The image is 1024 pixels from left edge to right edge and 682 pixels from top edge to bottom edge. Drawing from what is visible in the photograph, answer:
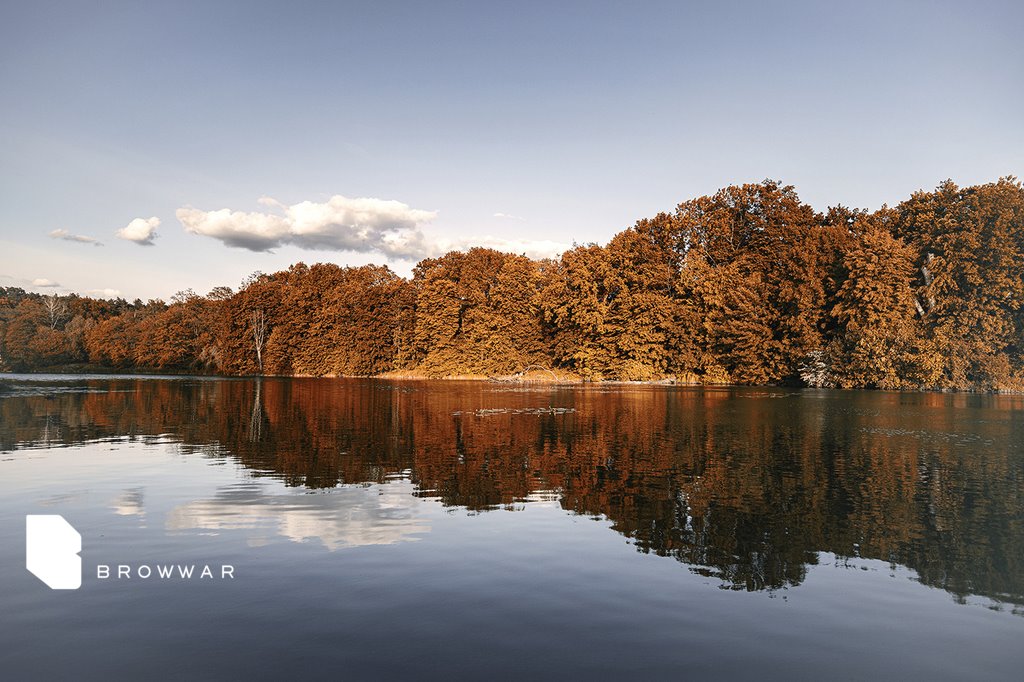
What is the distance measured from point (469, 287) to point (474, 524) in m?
96.8

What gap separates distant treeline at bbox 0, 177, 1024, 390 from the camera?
64312 millimetres

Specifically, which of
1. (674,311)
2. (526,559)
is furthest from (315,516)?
(674,311)

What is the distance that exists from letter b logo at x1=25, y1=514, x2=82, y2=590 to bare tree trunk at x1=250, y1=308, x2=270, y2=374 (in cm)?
11877

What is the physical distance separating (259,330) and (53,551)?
122321 millimetres

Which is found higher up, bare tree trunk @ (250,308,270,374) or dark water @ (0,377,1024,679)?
bare tree trunk @ (250,308,270,374)

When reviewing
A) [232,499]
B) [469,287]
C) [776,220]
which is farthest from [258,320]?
[232,499]

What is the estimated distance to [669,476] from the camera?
685 inches

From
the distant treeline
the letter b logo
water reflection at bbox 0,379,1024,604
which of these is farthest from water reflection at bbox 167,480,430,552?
the distant treeline

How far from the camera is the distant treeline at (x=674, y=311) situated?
211 feet

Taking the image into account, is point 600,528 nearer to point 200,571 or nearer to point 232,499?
point 200,571

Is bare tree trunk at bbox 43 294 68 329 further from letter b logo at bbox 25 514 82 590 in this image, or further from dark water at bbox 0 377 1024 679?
letter b logo at bbox 25 514 82 590

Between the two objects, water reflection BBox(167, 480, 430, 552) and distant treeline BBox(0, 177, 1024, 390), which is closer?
water reflection BBox(167, 480, 430, 552)

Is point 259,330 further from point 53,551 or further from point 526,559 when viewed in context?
point 526,559

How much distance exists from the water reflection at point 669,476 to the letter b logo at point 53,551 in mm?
1278
